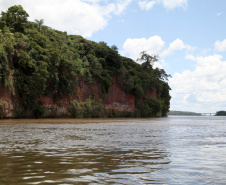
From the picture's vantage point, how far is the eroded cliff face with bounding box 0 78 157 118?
118ft

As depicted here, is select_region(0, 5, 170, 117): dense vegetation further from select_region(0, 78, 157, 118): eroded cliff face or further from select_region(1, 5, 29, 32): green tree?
select_region(0, 78, 157, 118): eroded cliff face

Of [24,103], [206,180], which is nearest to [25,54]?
[24,103]

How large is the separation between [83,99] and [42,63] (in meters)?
15.4

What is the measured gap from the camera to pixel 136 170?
5543 mm

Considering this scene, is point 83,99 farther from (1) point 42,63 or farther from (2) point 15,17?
(2) point 15,17

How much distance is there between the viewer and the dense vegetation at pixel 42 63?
1455 inches

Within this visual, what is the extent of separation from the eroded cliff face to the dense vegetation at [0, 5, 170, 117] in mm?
939

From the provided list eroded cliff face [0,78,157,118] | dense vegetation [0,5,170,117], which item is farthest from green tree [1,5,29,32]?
eroded cliff face [0,78,157,118]

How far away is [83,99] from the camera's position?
52.1 meters

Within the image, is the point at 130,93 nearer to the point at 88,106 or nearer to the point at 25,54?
the point at 88,106

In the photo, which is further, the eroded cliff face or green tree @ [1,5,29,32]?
green tree @ [1,5,29,32]

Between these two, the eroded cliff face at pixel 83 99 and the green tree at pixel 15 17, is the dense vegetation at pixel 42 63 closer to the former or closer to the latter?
the green tree at pixel 15 17

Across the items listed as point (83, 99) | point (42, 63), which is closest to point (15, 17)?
point (42, 63)

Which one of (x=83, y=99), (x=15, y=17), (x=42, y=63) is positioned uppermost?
(x=15, y=17)
